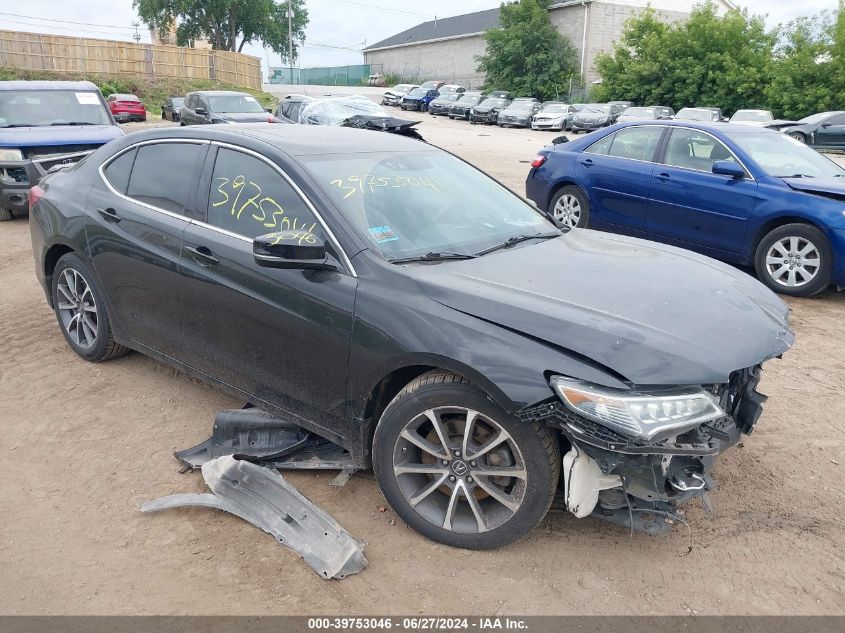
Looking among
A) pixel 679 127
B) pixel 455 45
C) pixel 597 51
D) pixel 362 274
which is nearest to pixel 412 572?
pixel 362 274

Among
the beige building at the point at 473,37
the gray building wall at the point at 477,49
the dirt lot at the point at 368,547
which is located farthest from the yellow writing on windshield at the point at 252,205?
Result: the gray building wall at the point at 477,49

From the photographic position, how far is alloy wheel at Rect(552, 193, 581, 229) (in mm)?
8727

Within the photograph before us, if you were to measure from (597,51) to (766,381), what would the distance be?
4956 centimetres

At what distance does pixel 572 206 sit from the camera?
28.8ft

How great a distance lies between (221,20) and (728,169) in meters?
64.4

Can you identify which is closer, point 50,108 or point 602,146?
point 602,146

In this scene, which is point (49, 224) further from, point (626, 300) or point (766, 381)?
point (766, 381)

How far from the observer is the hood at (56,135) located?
955 centimetres

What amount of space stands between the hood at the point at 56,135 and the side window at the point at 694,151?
7.55m

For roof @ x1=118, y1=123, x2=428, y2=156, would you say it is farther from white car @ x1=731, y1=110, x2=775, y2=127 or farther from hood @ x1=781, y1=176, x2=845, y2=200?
white car @ x1=731, y1=110, x2=775, y2=127

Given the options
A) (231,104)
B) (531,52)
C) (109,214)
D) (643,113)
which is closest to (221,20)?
(531,52)

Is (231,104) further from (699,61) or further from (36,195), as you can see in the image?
(699,61)

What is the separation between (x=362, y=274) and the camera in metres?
3.23

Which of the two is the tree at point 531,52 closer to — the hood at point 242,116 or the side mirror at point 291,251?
the hood at point 242,116
